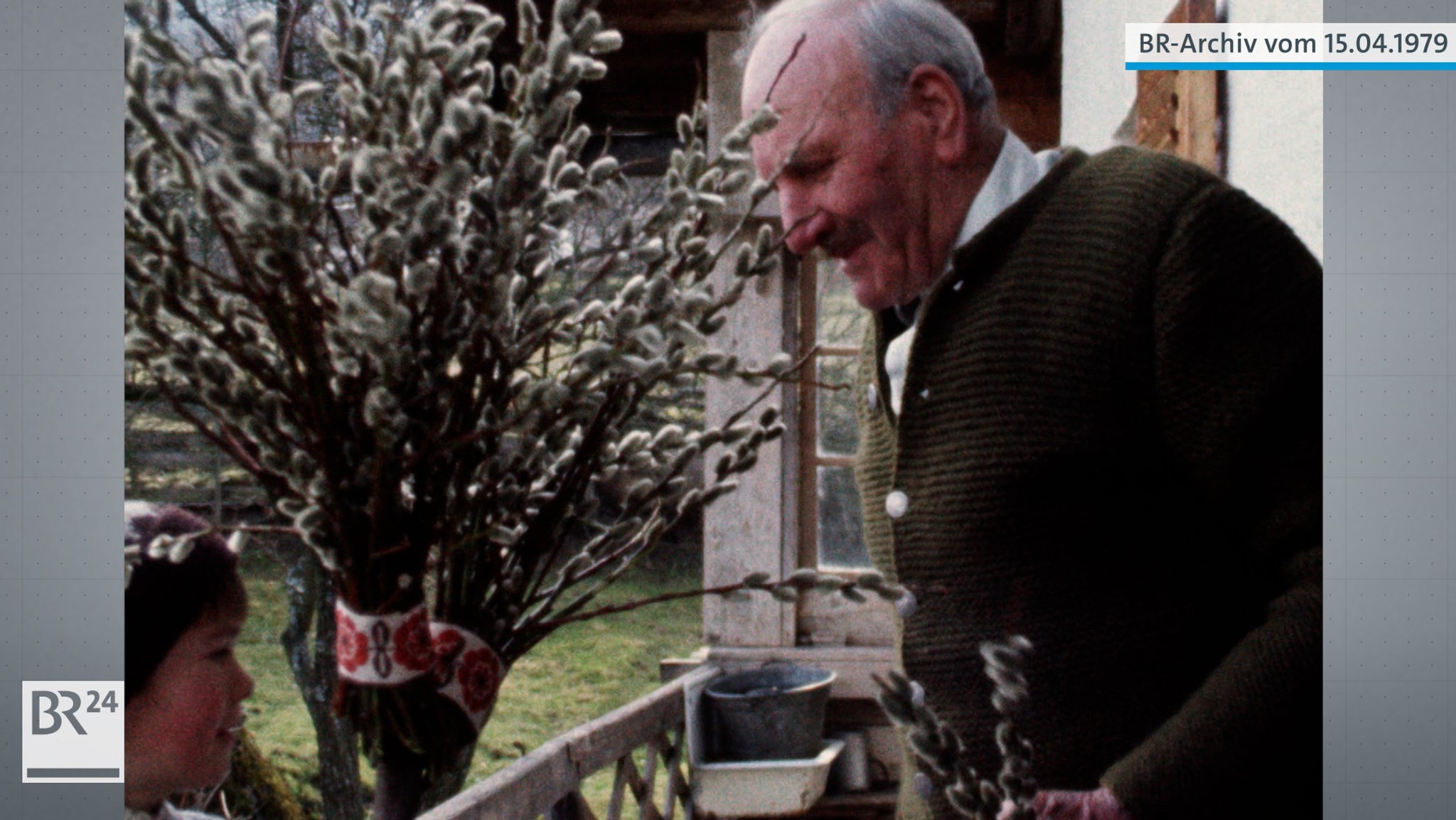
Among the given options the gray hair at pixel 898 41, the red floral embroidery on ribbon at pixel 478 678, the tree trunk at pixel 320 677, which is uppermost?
the gray hair at pixel 898 41

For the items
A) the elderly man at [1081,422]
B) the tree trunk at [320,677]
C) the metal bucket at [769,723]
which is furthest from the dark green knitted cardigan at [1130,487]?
the tree trunk at [320,677]

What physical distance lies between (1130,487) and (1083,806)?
0.78ft

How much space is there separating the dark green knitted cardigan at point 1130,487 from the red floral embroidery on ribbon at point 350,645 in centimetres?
48

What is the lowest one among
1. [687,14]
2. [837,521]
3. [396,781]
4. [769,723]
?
[769,723]

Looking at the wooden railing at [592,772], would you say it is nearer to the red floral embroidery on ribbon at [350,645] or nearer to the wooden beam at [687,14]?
the red floral embroidery on ribbon at [350,645]

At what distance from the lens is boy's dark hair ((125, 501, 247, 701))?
0.85m

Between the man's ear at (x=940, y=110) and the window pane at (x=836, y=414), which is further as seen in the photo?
the window pane at (x=836, y=414)

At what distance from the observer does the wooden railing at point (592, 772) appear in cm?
184

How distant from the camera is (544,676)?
10812 millimetres

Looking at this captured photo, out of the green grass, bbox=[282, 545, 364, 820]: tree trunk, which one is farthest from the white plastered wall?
the green grass

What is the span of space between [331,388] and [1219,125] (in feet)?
4.44

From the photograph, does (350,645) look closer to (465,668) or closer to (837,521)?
(465,668)

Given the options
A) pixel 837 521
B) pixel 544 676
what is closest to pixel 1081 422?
pixel 837 521

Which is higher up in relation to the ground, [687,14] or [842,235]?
[687,14]
